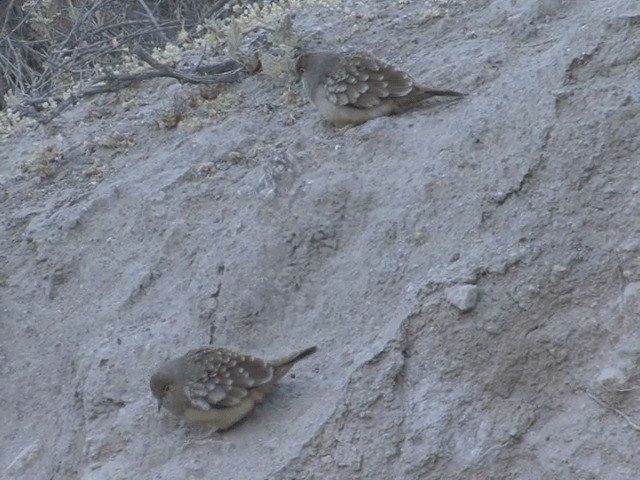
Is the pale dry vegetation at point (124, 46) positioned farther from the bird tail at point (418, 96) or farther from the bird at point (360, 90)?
the bird tail at point (418, 96)

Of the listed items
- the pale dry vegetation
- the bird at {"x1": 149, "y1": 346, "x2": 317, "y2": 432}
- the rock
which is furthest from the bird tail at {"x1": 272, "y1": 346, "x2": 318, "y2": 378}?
the pale dry vegetation

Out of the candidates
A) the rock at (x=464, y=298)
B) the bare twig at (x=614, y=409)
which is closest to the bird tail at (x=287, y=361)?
the rock at (x=464, y=298)

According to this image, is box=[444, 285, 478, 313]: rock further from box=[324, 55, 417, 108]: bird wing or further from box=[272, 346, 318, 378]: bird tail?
box=[324, 55, 417, 108]: bird wing

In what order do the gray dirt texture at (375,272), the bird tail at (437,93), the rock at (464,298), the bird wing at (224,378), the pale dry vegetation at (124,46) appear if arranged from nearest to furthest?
the gray dirt texture at (375,272)
the rock at (464,298)
the bird wing at (224,378)
the bird tail at (437,93)
the pale dry vegetation at (124,46)

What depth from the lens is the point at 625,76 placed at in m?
5.05

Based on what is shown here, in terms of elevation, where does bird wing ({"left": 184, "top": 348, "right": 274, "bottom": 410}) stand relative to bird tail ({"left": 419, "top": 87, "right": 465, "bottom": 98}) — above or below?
below

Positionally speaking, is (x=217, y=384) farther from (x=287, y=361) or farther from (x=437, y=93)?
(x=437, y=93)

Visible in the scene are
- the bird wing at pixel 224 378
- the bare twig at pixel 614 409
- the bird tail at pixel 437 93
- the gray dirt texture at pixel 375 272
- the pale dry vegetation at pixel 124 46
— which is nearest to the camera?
the bare twig at pixel 614 409

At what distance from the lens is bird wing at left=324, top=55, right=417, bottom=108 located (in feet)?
18.9

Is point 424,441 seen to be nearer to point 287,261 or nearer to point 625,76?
point 287,261

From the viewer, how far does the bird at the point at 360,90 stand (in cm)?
575

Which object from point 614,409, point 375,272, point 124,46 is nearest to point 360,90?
point 375,272

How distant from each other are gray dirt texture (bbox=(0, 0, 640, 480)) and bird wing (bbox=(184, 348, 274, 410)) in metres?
0.12

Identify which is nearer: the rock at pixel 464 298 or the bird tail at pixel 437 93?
the rock at pixel 464 298
